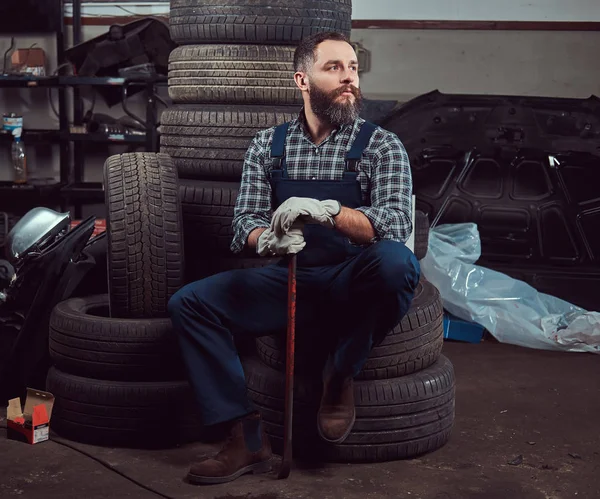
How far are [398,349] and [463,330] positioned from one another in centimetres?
163

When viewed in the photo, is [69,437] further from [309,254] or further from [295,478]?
[309,254]

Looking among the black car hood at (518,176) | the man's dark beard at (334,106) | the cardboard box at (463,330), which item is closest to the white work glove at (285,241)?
the man's dark beard at (334,106)

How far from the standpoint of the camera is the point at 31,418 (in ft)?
9.73

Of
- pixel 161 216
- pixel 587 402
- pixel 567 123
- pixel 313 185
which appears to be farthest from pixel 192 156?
pixel 567 123

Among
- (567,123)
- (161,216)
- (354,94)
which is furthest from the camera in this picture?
(567,123)

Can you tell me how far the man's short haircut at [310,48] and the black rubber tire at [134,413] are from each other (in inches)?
42.5

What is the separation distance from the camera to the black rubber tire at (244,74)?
135 inches

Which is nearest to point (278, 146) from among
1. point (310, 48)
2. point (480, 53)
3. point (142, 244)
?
point (310, 48)

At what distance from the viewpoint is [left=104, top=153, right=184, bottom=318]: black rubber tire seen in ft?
9.95

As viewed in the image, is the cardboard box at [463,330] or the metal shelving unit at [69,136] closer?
the cardboard box at [463,330]

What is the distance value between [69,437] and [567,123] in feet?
9.50

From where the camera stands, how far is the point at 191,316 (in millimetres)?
2658

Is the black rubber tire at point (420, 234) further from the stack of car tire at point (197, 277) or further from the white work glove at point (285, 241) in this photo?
the white work glove at point (285, 241)

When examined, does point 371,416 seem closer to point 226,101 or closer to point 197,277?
point 197,277
